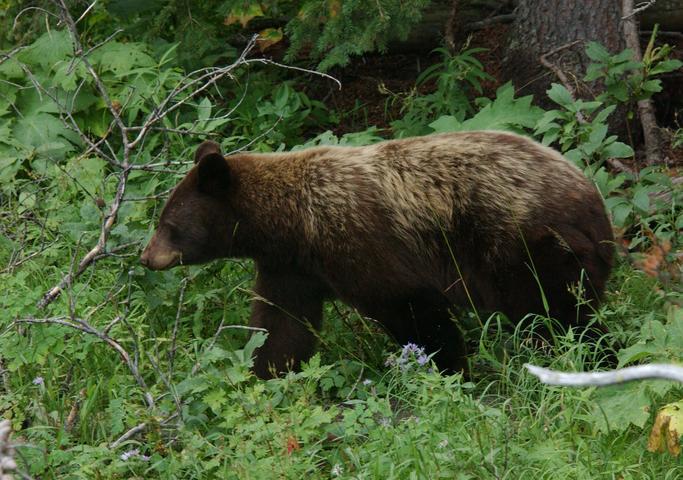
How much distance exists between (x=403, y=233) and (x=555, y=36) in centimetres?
305

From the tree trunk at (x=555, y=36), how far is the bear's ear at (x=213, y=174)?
10.3 ft

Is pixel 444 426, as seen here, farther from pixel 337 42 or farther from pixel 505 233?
pixel 337 42

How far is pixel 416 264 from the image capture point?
5.30 meters

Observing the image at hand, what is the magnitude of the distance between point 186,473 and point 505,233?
2017mm

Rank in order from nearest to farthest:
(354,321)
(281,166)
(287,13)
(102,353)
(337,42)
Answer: (102,353) < (281,166) < (354,321) < (337,42) < (287,13)

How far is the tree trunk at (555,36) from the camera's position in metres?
7.47

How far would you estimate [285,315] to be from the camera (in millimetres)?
5539

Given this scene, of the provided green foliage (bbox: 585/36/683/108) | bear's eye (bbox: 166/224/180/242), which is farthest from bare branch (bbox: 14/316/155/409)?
green foliage (bbox: 585/36/683/108)

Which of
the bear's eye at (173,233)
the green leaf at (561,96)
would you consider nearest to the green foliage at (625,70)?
the green leaf at (561,96)

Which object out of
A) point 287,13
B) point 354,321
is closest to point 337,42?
point 287,13

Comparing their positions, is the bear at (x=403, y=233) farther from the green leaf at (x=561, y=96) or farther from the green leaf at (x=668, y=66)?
the green leaf at (x=668, y=66)

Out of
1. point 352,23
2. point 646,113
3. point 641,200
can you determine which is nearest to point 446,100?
point 352,23

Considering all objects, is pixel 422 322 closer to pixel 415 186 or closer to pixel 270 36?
pixel 415 186

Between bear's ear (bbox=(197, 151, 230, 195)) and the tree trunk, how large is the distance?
313 cm
